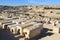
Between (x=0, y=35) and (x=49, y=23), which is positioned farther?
(x=49, y=23)

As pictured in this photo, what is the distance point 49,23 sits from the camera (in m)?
18.0

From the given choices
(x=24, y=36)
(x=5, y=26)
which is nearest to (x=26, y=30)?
(x=24, y=36)

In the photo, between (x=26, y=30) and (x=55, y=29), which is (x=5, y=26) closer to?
(x=26, y=30)

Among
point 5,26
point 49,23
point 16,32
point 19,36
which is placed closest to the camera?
point 19,36

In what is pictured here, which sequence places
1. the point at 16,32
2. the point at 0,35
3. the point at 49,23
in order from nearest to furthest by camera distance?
the point at 0,35
the point at 16,32
the point at 49,23

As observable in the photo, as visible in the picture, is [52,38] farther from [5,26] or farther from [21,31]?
[5,26]

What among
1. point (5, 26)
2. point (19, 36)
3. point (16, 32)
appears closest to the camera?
point (19, 36)

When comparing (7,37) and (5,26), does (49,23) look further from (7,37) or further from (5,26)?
(7,37)

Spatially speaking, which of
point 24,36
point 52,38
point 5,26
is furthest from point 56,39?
point 5,26

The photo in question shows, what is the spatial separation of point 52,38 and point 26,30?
6.55 ft

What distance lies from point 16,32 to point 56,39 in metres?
3.01

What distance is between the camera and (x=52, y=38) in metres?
12.2

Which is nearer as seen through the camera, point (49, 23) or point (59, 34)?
point (59, 34)

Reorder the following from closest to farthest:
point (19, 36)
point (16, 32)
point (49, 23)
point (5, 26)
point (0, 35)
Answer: point (0, 35) → point (19, 36) → point (16, 32) → point (5, 26) → point (49, 23)
